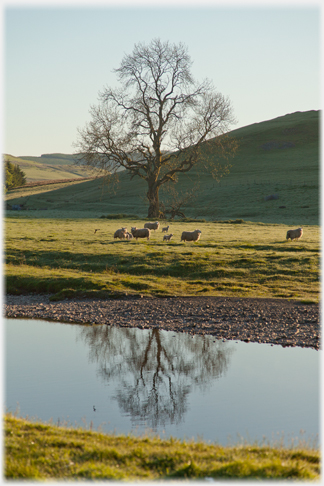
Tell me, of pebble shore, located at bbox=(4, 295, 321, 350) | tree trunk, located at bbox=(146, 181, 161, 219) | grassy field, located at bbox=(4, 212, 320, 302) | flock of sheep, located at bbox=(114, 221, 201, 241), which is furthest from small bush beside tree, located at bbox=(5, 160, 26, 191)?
pebble shore, located at bbox=(4, 295, 321, 350)

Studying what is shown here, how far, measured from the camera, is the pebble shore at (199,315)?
49.0 feet

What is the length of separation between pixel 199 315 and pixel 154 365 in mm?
4819

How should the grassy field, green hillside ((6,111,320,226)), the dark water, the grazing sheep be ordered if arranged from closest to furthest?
1. the dark water
2. the grassy field
3. the grazing sheep
4. green hillside ((6,111,320,226))

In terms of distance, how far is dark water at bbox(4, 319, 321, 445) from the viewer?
890 cm

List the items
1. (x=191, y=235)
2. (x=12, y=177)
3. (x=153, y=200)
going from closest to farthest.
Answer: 1. (x=191, y=235)
2. (x=153, y=200)
3. (x=12, y=177)

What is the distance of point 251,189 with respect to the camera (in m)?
82.9

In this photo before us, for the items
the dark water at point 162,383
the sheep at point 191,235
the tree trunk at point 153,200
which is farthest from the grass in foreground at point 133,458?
the tree trunk at point 153,200

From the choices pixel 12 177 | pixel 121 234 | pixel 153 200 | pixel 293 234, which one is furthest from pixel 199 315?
pixel 12 177

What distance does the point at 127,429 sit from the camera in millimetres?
8656

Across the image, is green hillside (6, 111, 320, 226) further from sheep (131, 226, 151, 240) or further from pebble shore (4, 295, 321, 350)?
pebble shore (4, 295, 321, 350)

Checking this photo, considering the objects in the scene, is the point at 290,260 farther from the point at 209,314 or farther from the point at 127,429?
the point at 127,429

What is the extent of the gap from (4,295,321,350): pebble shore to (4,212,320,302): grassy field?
1304 millimetres

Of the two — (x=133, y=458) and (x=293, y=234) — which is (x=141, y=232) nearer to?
(x=293, y=234)

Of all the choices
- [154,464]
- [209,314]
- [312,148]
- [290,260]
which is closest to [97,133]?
[290,260]
